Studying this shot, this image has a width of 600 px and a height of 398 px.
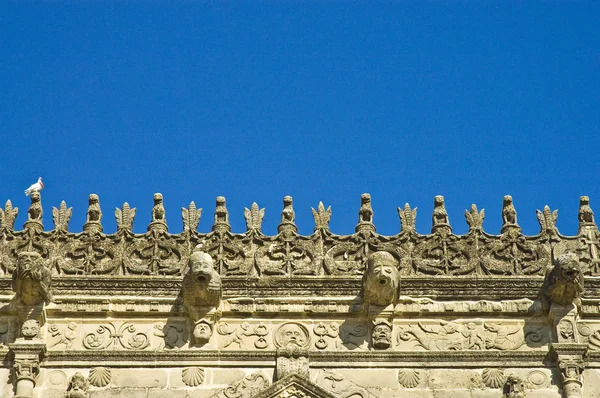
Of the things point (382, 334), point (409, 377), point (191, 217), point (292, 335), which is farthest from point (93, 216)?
point (409, 377)

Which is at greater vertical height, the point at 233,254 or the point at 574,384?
the point at 233,254

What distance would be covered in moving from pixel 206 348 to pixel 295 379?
1.18 meters

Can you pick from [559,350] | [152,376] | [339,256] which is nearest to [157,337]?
[152,376]

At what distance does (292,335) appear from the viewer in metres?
21.9

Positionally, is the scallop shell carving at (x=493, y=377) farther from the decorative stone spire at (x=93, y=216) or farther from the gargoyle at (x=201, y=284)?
the decorative stone spire at (x=93, y=216)

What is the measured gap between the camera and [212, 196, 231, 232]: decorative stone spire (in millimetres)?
22891

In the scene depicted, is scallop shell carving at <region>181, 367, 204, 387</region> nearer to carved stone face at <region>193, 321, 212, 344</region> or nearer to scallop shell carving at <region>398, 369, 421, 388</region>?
carved stone face at <region>193, 321, 212, 344</region>

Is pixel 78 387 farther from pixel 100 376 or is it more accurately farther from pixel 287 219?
pixel 287 219

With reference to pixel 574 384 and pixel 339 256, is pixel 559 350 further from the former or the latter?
pixel 339 256

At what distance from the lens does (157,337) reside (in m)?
21.8

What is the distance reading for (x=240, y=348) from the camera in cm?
2173

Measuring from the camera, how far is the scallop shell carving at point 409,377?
21375 mm

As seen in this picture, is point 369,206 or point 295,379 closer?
point 295,379

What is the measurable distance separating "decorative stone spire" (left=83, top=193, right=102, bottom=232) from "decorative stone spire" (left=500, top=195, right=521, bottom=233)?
511cm
